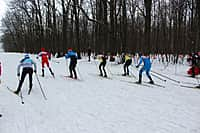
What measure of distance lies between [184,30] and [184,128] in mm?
41422

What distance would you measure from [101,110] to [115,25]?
2758 cm

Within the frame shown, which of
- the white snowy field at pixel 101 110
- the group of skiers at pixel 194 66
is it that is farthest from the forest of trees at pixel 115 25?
the white snowy field at pixel 101 110

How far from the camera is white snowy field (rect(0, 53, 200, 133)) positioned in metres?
7.23

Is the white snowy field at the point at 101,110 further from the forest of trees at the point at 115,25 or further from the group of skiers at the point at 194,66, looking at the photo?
the forest of trees at the point at 115,25

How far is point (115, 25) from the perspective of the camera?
3559 centimetres

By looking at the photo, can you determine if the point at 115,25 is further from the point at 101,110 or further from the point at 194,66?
the point at 101,110

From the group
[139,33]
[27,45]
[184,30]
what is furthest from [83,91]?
[27,45]

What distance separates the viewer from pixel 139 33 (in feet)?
185

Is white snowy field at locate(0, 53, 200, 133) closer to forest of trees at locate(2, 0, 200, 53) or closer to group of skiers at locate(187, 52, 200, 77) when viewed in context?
group of skiers at locate(187, 52, 200, 77)

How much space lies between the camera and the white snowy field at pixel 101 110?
723 cm

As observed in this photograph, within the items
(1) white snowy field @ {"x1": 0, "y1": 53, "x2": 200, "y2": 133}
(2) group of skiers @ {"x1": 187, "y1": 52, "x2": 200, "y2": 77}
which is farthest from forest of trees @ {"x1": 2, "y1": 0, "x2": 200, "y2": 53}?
(1) white snowy field @ {"x1": 0, "y1": 53, "x2": 200, "y2": 133}

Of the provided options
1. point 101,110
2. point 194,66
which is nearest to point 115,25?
point 194,66

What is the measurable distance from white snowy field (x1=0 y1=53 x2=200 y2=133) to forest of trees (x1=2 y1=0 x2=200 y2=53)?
435 inches

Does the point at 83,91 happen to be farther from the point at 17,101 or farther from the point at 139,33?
the point at 139,33
